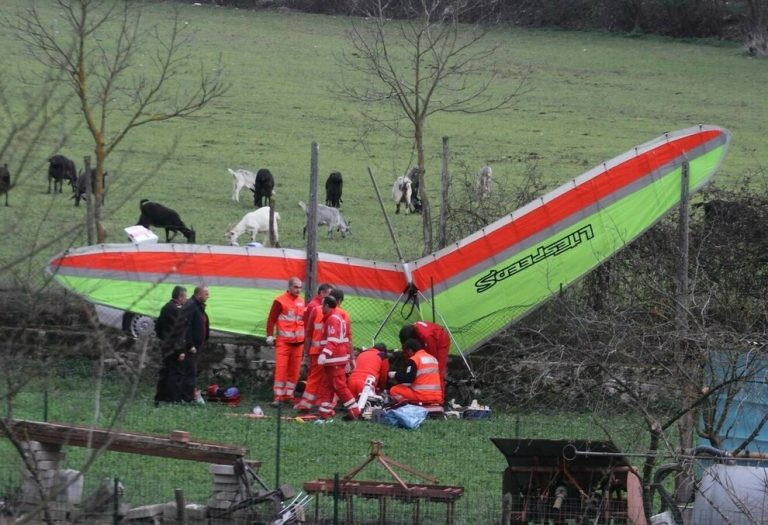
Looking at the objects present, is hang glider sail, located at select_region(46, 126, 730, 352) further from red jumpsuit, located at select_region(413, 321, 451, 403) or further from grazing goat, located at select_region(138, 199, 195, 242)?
grazing goat, located at select_region(138, 199, 195, 242)

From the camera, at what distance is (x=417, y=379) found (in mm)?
18594

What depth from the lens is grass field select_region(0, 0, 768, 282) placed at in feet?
106

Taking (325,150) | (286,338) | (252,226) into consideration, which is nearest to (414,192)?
(252,226)

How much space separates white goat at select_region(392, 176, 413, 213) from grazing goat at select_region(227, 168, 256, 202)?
3341mm

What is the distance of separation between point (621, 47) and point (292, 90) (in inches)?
732

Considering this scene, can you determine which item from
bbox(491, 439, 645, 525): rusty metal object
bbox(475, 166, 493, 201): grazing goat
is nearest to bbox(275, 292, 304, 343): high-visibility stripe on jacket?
bbox(475, 166, 493, 201): grazing goat

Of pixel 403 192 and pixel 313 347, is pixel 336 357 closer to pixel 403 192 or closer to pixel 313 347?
pixel 313 347

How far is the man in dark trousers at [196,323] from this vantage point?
18734 mm

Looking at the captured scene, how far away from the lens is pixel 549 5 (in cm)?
6812

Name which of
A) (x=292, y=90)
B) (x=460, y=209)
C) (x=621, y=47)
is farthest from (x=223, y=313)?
(x=621, y=47)

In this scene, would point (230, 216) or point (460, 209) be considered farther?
point (230, 216)

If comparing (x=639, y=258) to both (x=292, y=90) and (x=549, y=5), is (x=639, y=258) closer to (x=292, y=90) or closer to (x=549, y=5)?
(x=292, y=90)

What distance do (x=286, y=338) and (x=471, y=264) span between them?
2.89 metres

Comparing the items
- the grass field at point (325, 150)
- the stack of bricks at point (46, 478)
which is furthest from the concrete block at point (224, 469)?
the stack of bricks at point (46, 478)
